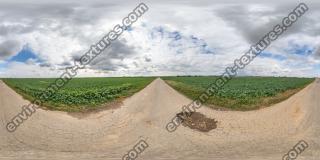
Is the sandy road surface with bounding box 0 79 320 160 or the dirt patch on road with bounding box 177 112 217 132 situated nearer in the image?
the sandy road surface with bounding box 0 79 320 160

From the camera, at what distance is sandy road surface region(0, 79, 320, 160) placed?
23.2m

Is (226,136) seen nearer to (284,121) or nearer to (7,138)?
(284,121)

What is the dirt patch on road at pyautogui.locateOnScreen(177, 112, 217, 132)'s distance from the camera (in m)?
26.5

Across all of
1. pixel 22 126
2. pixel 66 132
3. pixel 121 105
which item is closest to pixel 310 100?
pixel 121 105

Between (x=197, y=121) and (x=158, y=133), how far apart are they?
9.00 ft

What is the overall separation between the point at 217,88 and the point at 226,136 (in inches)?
411

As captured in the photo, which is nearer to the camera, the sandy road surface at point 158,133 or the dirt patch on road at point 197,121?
the sandy road surface at point 158,133

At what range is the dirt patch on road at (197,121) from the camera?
2653 cm

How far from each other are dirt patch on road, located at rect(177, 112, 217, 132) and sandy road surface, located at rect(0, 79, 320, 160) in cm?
41

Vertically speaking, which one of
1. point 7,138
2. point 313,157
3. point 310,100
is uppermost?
point 310,100

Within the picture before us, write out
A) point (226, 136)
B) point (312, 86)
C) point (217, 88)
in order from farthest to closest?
1. point (217, 88)
2. point (312, 86)
3. point (226, 136)

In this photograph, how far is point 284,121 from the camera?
27266mm

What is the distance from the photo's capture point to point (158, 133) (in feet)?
82.8

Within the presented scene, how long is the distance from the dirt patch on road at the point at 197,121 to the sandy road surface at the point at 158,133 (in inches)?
16.0
